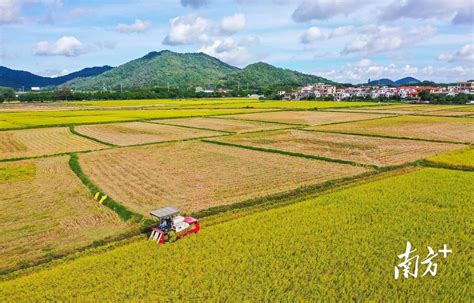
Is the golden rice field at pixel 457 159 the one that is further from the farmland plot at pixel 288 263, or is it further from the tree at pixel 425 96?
the tree at pixel 425 96

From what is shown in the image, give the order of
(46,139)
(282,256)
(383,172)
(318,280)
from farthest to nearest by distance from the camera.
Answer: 1. (46,139)
2. (383,172)
3. (282,256)
4. (318,280)

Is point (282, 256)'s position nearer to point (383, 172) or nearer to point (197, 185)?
point (197, 185)

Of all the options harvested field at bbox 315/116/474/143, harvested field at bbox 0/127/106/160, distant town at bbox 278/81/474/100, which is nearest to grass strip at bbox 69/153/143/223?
harvested field at bbox 0/127/106/160

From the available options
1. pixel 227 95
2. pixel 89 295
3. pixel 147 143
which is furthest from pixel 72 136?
pixel 227 95

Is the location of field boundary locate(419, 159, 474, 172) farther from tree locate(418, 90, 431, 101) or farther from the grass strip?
tree locate(418, 90, 431, 101)

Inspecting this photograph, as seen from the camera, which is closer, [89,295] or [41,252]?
[89,295]

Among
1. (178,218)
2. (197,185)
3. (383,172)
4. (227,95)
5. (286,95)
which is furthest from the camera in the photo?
(227,95)

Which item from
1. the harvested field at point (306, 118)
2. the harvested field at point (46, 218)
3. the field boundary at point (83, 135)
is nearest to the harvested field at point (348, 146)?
the field boundary at point (83, 135)

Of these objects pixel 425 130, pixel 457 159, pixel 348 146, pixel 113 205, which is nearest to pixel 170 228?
pixel 113 205
